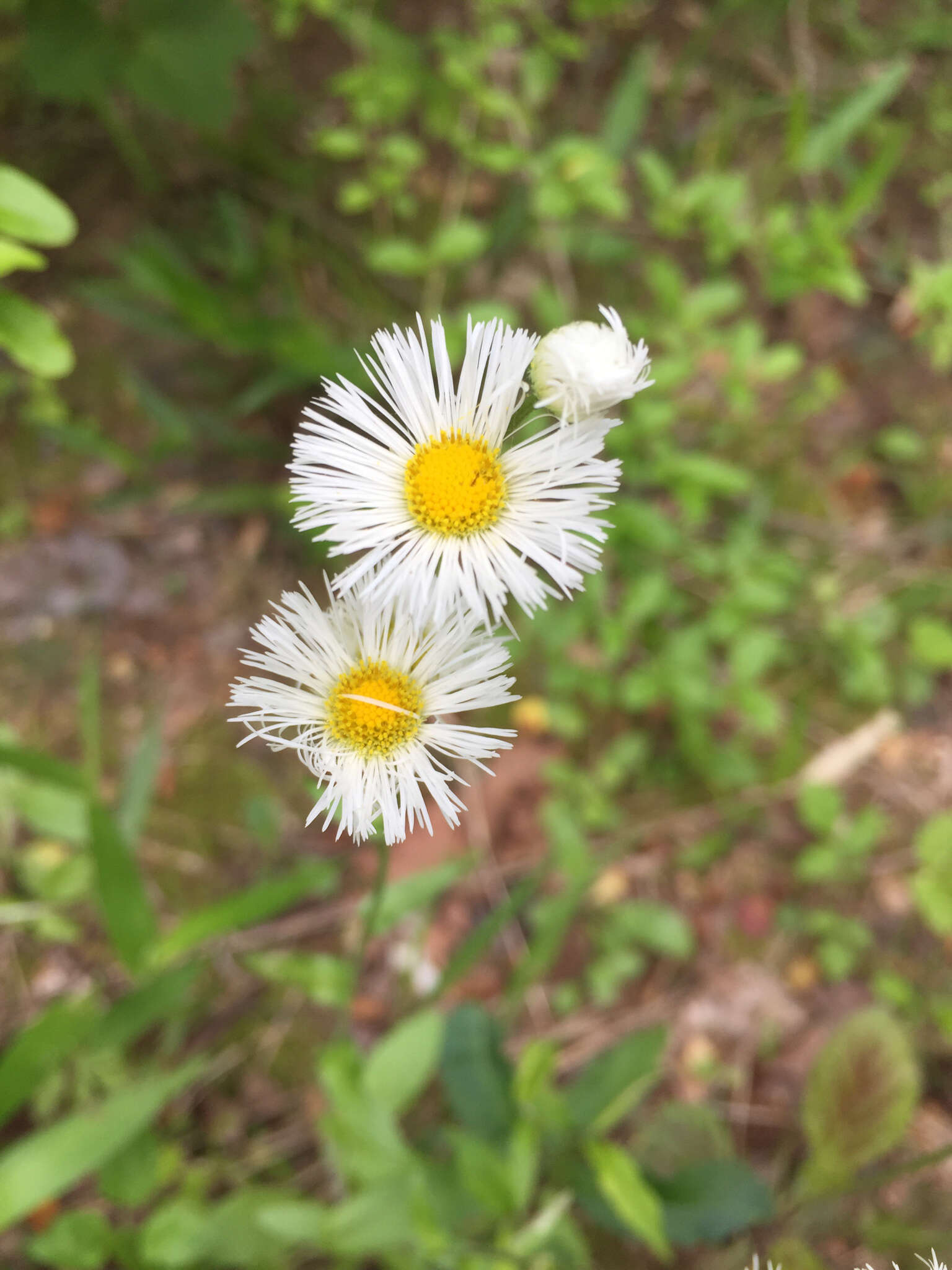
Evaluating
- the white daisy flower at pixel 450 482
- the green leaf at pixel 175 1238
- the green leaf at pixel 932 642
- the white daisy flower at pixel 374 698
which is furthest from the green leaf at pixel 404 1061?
the green leaf at pixel 932 642

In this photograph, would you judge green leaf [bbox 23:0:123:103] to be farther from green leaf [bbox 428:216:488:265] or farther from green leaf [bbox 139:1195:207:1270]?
green leaf [bbox 139:1195:207:1270]

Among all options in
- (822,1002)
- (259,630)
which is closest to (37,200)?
(259,630)

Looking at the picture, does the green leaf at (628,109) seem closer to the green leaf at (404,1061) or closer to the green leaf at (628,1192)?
the green leaf at (404,1061)

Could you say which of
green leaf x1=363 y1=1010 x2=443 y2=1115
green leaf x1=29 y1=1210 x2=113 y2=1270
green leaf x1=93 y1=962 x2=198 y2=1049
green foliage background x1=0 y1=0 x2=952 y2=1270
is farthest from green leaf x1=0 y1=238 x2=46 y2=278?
green leaf x1=29 y1=1210 x2=113 y2=1270

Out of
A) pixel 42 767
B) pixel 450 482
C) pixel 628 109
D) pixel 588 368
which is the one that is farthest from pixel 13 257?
pixel 628 109

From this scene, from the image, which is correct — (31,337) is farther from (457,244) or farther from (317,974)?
(317,974)

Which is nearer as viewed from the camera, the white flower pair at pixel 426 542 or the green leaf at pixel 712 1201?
the white flower pair at pixel 426 542
